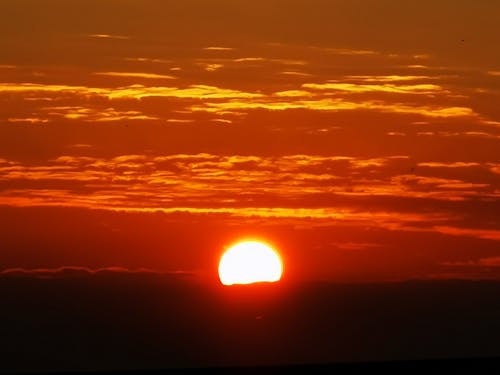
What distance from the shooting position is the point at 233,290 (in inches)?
1948

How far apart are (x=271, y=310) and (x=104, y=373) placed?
581 inches

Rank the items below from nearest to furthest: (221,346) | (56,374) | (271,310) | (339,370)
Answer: (56,374) → (339,370) → (221,346) → (271,310)

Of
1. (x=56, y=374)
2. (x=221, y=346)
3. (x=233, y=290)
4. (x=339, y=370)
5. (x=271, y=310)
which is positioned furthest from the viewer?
(x=233, y=290)

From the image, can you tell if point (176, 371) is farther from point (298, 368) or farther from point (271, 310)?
point (271, 310)

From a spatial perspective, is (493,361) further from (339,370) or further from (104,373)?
(104,373)

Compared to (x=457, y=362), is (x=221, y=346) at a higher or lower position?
higher

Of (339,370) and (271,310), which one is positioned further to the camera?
(271,310)

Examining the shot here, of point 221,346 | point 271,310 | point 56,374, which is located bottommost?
point 56,374

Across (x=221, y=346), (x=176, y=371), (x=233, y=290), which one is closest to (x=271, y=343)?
(x=221, y=346)

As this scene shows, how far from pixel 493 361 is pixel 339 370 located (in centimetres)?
321

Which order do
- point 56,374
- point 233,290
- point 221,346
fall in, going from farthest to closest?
point 233,290 → point 221,346 → point 56,374

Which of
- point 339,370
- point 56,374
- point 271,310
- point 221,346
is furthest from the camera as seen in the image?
point 271,310

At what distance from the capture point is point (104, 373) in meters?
31.4

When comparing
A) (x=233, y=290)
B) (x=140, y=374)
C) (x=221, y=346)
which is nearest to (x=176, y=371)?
(x=140, y=374)
